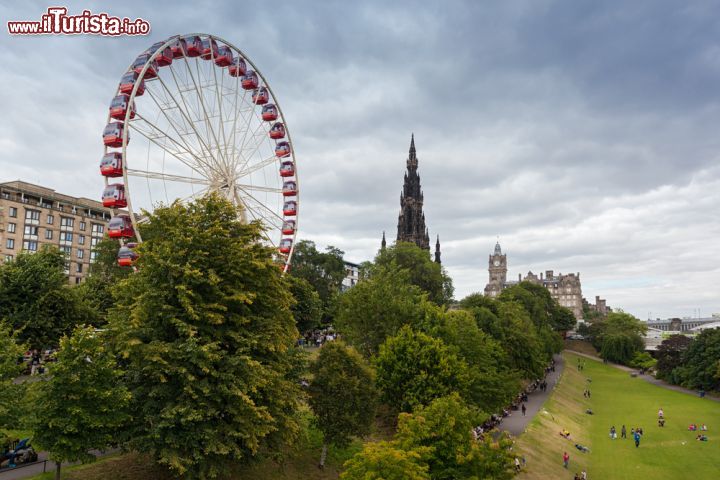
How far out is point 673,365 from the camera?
305 ft

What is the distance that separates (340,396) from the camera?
114 ft

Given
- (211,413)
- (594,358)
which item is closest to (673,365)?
(594,358)

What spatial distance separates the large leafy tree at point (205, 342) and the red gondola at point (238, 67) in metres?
23.7

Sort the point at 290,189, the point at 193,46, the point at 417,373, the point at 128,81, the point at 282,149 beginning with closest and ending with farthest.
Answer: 1. the point at 128,81
2. the point at 417,373
3. the point at 193,46
4. the point at 290,189
5. the point at 282,149

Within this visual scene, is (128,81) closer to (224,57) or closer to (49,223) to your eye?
(224,57)

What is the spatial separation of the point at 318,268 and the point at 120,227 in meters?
60.4

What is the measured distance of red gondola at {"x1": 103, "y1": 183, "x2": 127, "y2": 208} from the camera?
3703cm

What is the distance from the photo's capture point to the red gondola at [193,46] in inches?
1775

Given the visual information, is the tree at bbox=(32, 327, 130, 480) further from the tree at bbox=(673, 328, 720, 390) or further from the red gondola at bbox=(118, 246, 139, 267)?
the tree at bbox=(673, 328, 720, 390)

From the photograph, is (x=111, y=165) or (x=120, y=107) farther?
(x=120, y=107)

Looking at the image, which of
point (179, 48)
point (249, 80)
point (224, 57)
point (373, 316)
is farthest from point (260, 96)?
point (373, 316)

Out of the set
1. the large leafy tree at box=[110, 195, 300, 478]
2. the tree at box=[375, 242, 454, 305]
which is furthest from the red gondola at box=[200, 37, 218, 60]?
the tree at box=[375, 242, 454, 305]

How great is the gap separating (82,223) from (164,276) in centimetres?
8393

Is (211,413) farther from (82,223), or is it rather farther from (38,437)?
(82,223)
